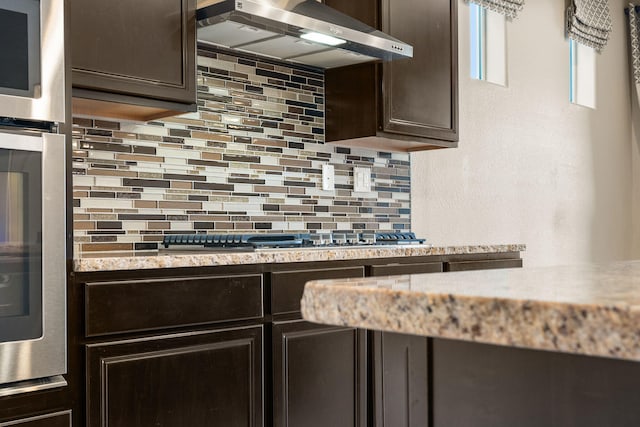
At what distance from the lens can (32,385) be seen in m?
1.83

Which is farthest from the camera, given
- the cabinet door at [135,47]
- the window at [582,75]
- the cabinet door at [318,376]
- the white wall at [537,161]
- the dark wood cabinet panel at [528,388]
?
the window at [582,75]

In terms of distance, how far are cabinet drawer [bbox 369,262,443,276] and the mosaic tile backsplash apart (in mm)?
621

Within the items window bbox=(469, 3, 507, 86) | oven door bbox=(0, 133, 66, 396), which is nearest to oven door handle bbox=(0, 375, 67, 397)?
oven door bbox=(0, 133, 66, 396)

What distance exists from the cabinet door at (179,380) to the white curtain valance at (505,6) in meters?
2.84

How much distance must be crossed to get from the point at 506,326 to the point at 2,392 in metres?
1.55

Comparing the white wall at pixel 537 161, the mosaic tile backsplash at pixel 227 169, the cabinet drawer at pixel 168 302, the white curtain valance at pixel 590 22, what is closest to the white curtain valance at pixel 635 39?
the white wall at pixel 537 161

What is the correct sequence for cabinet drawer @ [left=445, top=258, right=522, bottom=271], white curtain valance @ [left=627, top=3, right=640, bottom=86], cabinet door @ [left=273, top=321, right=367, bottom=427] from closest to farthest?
1. cabinet door @ [left=273, top=321, right=367, bottom=427]
2. cabinet drawer @ [left=445, top=258, right=522, bottom=271]
3. white curtain valance @ [left=627, top=3, right=640, bottom=86]

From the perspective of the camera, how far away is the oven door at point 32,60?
182 centimetres

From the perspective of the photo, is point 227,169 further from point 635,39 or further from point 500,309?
point 635,39

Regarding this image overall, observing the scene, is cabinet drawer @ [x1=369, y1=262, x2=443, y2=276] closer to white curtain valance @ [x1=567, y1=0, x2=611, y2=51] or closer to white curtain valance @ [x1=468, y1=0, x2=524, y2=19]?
white curtain valance @ [x1=468, y1=0, x2=524, y2=19]

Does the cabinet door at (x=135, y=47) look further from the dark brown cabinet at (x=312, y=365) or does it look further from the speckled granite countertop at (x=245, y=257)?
the dark brown cabinet at (x=312, y=365)

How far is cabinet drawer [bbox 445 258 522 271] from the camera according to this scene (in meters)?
2.99

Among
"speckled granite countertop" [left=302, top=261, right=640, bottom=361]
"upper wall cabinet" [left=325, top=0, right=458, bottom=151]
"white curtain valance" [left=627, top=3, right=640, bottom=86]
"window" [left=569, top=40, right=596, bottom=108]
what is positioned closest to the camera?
"speckled granite countertop" [left=302, top=261, right=640, bottom=361]

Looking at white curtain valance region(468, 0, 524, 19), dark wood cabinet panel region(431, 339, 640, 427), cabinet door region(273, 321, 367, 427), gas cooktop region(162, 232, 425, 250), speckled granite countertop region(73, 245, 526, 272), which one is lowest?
cabinet door region(273, 321, 367, 427)
